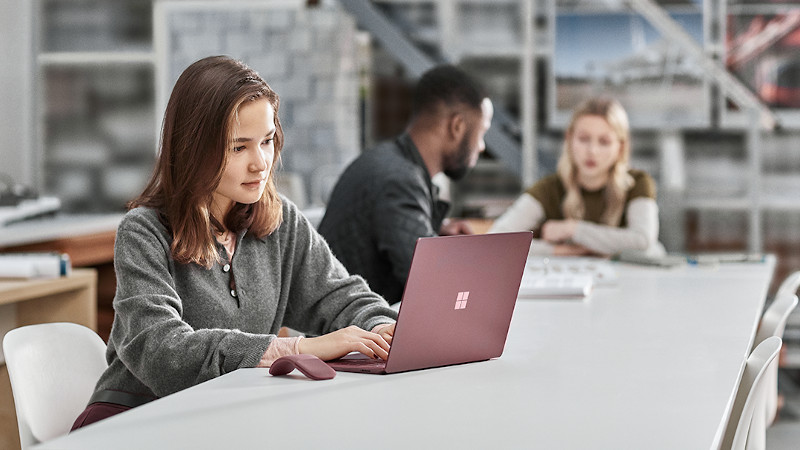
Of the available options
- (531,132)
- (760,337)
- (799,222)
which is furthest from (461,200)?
(760,337)

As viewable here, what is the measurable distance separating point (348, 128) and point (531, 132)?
3.56ft

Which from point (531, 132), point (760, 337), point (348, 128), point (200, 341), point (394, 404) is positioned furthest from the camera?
point (348, 128)

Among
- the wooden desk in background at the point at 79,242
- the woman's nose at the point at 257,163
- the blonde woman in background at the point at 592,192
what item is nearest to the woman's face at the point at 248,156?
the woman's nose at the point at 257,163

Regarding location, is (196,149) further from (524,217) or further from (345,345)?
(524,217)

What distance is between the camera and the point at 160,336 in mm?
1441

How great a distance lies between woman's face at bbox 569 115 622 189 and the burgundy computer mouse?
2.21m

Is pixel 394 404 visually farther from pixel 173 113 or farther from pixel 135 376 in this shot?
pixel 173 113

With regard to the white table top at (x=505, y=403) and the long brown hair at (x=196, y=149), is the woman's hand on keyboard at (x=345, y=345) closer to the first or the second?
the white table top at (x=505, y=403)

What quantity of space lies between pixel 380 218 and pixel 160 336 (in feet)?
3.61

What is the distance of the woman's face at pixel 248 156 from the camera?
1620mm

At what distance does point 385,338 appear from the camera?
1552 mm

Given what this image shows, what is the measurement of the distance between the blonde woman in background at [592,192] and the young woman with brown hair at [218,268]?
5.26 feet

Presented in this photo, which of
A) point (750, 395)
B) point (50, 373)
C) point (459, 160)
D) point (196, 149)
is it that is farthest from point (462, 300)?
point (459, 160)

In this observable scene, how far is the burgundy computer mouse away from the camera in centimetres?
136
